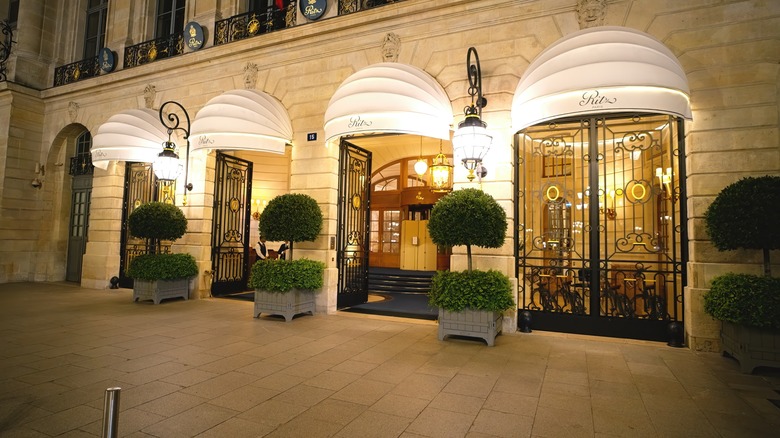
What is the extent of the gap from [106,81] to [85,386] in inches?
432

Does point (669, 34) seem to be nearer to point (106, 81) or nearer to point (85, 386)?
point (85, 386)

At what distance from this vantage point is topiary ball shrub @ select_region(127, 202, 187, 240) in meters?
9.11

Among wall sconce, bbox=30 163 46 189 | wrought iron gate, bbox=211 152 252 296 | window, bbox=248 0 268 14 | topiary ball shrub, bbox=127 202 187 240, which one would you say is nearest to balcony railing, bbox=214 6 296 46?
window, bbox=248 0 268 14

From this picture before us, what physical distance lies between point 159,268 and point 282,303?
3.40 metres

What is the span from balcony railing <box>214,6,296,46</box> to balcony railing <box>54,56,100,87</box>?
5.15m

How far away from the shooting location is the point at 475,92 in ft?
23.8

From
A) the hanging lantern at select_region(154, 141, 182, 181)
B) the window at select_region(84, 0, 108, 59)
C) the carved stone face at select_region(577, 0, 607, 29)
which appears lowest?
the hanging lantern at select_region(154, 141, 182, 181)

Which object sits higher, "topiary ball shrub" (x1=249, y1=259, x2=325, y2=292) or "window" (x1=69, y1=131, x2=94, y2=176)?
"window" (x1=69, y1=131, x2=94, y2=176)

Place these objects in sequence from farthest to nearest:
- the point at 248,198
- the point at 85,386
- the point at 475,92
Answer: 1. the point at 248,198
2. the point at 475,92
3. the point at 85,386

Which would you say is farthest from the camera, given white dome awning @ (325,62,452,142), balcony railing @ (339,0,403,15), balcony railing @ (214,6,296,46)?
balcony railing @ (214,6,296,46)

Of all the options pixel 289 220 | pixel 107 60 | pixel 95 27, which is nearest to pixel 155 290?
pixel 289 220

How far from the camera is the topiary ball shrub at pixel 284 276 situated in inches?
294

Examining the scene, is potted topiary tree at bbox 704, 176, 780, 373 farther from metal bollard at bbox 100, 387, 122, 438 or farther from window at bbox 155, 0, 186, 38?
window at bbox 155, 0, 186, 38

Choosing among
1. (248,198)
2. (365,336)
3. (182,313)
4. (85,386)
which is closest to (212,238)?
(248,198)
